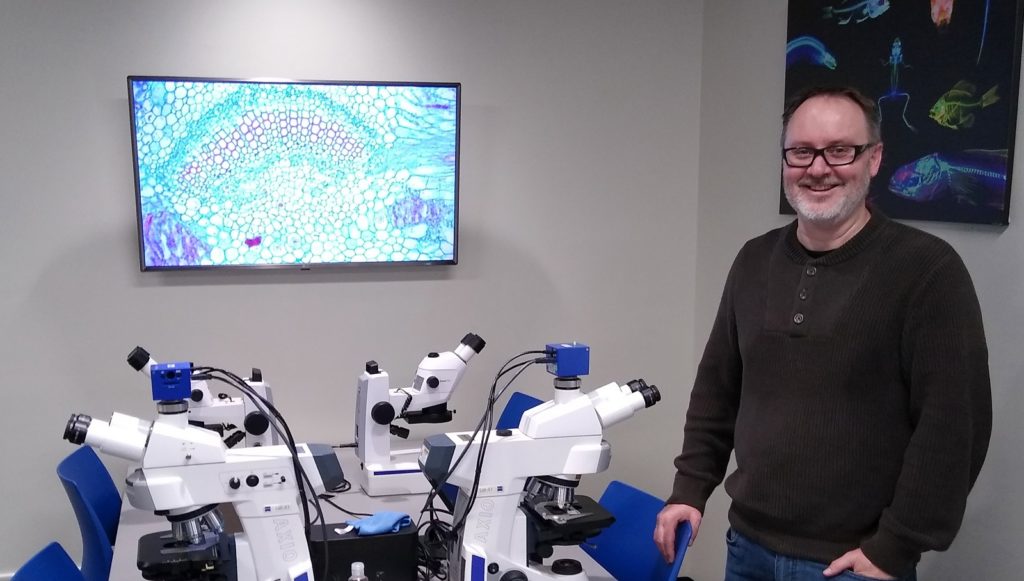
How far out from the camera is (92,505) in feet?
8.27

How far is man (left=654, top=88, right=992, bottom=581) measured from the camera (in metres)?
1.51

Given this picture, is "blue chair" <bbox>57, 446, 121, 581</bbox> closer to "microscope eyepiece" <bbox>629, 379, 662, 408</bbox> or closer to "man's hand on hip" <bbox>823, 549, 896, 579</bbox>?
"microscope eyepiece" <bbox>629, 379, 662, 408</bbox>

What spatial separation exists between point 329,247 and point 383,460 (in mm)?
963

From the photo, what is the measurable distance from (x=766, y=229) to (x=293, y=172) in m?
1.84

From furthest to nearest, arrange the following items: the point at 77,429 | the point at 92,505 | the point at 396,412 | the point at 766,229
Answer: the point at 766,229 < the point at 396,412 < the point at 92,505 < the point at 77,429

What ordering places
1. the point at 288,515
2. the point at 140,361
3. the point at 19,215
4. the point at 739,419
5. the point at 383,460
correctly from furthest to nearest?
the point at 19,215, the point at 383,460, the point at 140,361, the point at 739,419, the point at 288,515

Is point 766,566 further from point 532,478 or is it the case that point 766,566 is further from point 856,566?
point 532,478

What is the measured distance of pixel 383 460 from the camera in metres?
2.63

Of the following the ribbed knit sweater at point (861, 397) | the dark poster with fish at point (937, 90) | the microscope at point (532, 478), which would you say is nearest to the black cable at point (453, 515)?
the microscope at point (532, 478)

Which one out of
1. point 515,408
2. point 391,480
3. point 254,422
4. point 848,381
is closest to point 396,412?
point 391,480

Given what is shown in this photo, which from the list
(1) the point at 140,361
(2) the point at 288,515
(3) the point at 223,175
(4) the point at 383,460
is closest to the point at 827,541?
(2) the point at 288,515

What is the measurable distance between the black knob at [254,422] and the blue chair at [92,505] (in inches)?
19.1

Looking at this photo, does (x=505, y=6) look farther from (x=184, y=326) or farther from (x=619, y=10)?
(x=184, y=326)

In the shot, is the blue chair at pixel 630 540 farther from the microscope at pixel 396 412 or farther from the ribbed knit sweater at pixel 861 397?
the microscope at pixel 396 412
